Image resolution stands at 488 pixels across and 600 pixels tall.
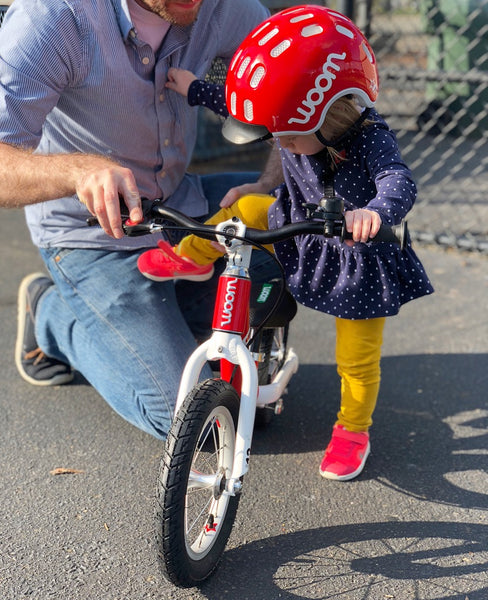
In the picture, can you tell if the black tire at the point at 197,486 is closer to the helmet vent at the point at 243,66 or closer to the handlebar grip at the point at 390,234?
the handlebar grip at the point at 390,234

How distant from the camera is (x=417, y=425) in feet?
10.5

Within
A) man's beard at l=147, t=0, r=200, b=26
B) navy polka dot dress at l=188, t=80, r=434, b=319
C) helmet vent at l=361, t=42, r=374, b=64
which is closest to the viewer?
helmet vent at l=361, t=42, r=374, b=64

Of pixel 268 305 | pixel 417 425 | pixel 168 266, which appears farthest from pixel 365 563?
pixel 168 266

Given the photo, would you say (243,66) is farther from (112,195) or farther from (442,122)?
(442,122)

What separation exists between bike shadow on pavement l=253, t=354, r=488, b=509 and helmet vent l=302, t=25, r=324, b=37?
59.2 inches

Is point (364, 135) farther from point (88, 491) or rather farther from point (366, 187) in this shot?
point (88, 491)

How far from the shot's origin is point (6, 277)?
15.2 ft

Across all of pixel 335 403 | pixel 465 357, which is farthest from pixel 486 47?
pixel 335 403

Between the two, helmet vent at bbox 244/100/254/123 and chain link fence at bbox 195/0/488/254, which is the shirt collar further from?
chain link fence at bbox 195/0/488/254

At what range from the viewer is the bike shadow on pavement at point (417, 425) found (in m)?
2.84

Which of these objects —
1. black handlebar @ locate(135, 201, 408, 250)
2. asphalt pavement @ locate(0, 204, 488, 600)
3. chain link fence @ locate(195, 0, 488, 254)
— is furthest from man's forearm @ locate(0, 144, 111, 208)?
chain link fence @ locate(195, 0, 488, 254)

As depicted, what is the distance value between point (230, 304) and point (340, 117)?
72cm

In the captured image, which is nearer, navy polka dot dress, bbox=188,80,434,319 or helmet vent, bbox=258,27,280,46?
helmet vent, bbox=258,27,280,46

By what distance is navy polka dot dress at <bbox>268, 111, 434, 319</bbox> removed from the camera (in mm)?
2539
